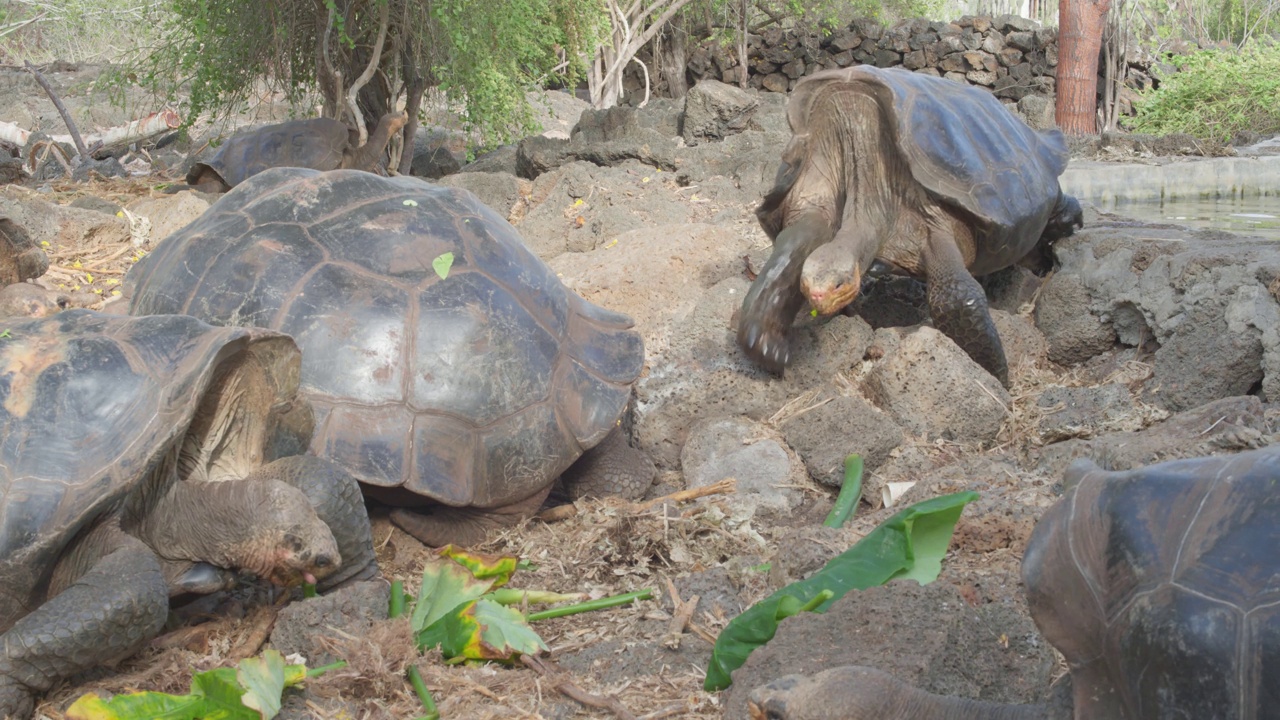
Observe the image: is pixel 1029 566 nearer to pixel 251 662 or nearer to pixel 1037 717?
pixel 1037 717

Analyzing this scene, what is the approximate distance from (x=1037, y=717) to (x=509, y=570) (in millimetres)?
1589

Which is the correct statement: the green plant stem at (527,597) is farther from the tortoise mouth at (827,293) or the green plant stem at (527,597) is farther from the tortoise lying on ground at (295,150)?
the tortoise lying on ground at (295,150)

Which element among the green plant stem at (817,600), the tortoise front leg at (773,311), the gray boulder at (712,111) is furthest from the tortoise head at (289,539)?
the gray boulder at (712,111)

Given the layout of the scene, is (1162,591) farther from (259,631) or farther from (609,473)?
(609,473)

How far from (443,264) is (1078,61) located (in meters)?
10.4

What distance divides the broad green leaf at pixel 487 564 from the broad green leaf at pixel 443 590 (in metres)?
0.20

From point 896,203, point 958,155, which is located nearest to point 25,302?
point 896,203

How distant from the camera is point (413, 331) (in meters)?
3.14

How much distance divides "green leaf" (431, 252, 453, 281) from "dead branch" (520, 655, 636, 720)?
4.26 ft

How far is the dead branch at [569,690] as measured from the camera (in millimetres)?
2121

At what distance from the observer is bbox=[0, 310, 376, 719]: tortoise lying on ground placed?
2.24 metres

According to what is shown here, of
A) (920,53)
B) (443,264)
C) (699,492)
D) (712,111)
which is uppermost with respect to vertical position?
(443,264)

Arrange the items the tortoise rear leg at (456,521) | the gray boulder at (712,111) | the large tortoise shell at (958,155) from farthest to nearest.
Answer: the gray boulder at (712,111), the large tortoise shell at (958,155), the tortoise rear leg at (456,521)

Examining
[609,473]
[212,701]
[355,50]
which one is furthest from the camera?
[355,50]
